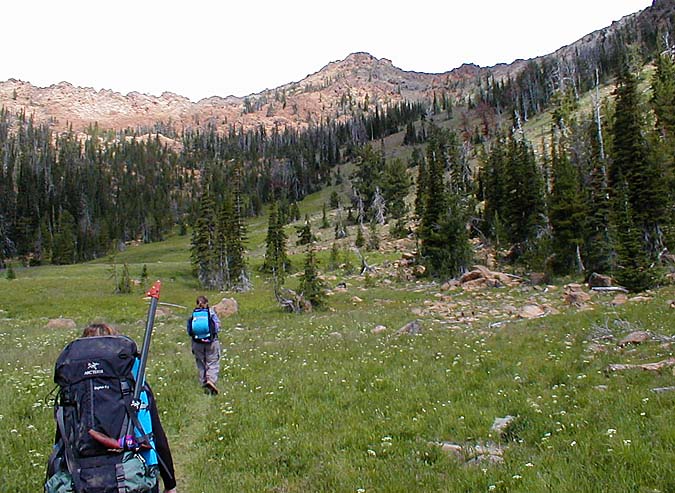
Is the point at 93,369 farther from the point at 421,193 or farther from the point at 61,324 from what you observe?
the point at 421,193

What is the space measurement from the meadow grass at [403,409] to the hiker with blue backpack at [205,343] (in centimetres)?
46

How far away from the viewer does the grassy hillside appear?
6883 mm

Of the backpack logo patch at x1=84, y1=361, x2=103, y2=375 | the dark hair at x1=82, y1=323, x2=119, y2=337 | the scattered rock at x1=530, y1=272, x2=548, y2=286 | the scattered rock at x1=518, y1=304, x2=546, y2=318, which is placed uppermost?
the dark hair at x1=82, y1=323, x2=119, y2=337

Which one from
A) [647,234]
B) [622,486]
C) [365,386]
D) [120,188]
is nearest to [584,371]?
[365,386]

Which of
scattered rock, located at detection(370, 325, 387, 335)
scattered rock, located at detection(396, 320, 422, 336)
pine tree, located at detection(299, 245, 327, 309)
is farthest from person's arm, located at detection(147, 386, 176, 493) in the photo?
pine tree, located at detection(299, 245, 327, 309)

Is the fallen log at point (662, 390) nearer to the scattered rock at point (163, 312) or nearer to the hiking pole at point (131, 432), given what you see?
the hiking pole at point (131, 432)

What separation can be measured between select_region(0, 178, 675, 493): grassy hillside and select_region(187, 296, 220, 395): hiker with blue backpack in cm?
49

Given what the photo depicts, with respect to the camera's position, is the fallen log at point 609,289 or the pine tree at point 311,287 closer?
the fallen log at point 609,289

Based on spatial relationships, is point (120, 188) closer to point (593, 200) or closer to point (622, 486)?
point (593, 200)

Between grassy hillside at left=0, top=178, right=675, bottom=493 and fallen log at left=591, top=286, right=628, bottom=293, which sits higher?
grassy hillside at left=0, top=178, right=675, bottom=493

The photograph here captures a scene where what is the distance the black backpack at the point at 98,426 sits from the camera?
426cm

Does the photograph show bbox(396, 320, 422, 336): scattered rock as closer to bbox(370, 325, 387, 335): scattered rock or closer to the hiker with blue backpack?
bbox(370, 325, 387, 335): scattered rock

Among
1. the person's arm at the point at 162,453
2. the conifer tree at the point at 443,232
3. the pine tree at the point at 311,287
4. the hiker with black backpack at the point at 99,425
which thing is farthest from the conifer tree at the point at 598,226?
the hiker with black backpack at the point at 99,425

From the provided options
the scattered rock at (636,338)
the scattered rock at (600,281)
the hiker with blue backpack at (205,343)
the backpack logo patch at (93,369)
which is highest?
the backpack logo patch at (93,369)
